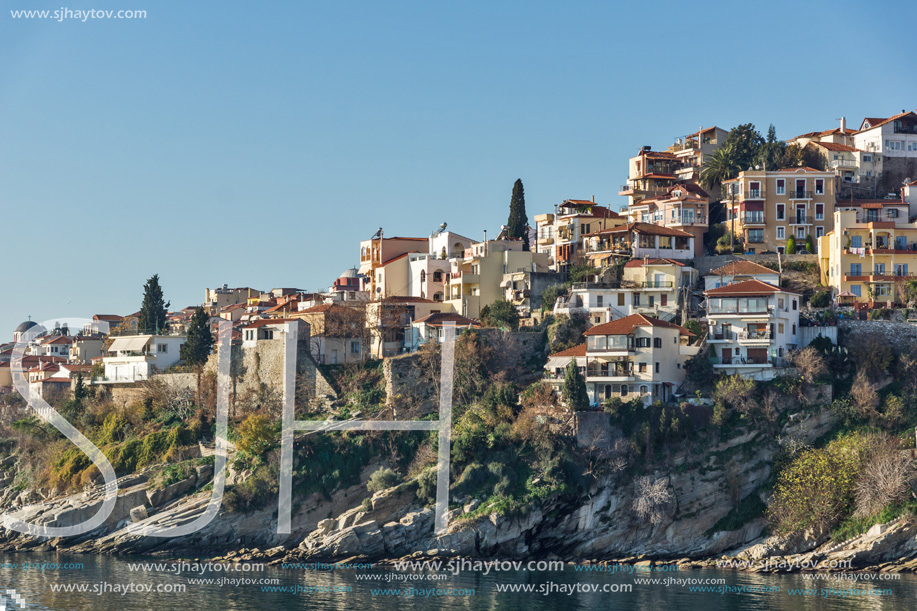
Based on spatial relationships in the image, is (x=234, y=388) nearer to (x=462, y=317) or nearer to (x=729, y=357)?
(x=462, y=317)

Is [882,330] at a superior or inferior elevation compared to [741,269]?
inferior

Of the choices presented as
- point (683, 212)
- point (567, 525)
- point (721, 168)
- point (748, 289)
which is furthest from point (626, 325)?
point (721, 168)

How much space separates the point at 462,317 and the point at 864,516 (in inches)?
1099

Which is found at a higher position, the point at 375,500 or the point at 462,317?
the point at 462,317

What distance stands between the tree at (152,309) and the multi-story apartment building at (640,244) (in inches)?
1322

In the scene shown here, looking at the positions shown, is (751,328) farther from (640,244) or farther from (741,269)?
(640,244)

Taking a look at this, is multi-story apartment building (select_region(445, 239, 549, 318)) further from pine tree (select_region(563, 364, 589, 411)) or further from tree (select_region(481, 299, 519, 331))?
pine tree (select_region(563, 364, 589, 411))

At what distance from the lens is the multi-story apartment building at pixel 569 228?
289ft

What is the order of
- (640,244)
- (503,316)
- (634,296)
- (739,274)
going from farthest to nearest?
(640,244)
(503,316)
(634,296)
(739,274)

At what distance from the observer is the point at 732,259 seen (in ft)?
270

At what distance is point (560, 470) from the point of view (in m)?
65.7

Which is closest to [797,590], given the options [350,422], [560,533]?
[560,533]

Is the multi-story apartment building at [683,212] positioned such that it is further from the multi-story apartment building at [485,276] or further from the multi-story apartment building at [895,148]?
the multi-story apartment building at [895,148]

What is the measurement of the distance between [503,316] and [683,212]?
56.1ft
